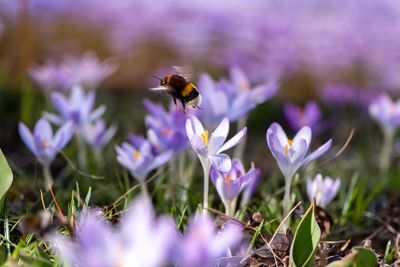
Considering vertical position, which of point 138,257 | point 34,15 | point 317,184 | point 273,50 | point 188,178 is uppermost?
point 138,257

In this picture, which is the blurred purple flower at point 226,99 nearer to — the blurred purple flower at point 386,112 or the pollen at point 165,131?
the pollen at point 165,131

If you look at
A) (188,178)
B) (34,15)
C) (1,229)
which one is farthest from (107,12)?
(1,229)

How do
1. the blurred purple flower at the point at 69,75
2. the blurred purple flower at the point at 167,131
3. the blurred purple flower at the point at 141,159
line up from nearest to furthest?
the blurred purple flower at the point at 141,159 < the blurred purple flower at the point at 167,131 < the blurred purple flower at the point at 69,75

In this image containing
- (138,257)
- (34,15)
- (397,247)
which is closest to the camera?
(138,257)

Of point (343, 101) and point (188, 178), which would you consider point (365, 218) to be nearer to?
point (188, 178)

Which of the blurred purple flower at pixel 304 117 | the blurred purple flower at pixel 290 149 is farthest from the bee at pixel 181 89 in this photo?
the blurred purple flower at pixel 304 117
